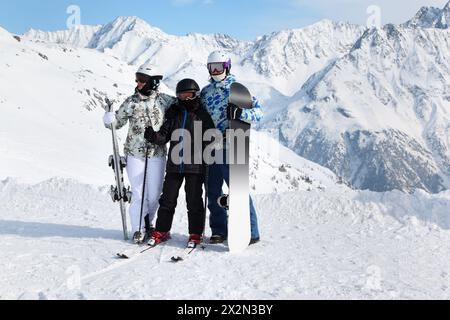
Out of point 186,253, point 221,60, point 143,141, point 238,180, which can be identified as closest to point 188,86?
point 221,60

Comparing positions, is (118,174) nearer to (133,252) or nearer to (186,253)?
(133,252)

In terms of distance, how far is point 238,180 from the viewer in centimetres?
762

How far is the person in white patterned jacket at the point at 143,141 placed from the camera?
8.00 metres

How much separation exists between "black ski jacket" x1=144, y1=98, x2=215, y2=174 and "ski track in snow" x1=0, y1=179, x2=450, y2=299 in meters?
1.29

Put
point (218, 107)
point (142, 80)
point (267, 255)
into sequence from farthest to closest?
point (142, 80)
point (218, 107)
point (267, 255)

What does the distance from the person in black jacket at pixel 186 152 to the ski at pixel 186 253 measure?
59 millimetres

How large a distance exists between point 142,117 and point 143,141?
0.38m

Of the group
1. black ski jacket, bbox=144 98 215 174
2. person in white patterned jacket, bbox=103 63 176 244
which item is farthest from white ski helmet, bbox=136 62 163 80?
black ski jacket, bbox=144 98 215 174

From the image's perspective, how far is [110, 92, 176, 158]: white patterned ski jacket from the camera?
26.3 feet

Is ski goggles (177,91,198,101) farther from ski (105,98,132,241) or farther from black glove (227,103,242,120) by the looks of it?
ski (105,98,132,241)

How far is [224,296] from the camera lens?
5.66 m

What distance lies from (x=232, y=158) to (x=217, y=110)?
81cm
